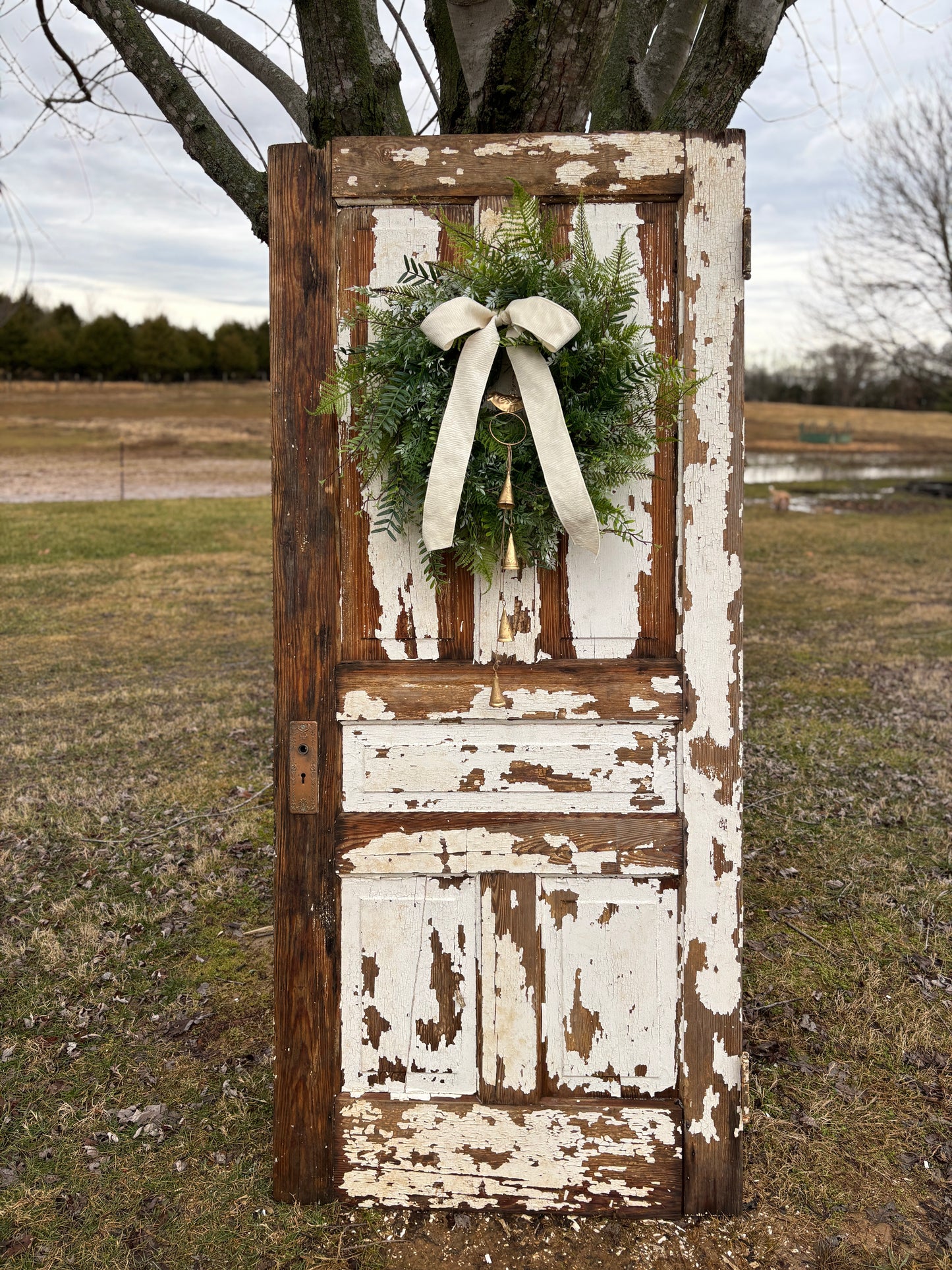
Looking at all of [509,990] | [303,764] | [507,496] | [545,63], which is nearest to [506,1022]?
[509,990]

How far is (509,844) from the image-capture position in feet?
7.59

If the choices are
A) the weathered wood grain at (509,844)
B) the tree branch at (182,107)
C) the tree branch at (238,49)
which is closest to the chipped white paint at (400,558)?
the weathered wood grain at (509,844)

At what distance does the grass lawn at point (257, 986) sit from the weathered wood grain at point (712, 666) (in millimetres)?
359

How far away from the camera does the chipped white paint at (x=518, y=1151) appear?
7.71 feet

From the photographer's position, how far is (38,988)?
3594mm

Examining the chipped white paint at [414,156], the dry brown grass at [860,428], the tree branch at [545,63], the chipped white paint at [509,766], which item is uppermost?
the dry brown grass at [860,428]

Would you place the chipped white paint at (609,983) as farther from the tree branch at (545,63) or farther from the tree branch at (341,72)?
the tree branch at (341,72)

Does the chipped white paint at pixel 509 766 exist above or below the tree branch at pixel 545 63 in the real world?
below

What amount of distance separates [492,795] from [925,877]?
3137 millimetres

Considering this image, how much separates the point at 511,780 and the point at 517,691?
0.74 ft

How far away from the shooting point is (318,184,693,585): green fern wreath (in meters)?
2.07

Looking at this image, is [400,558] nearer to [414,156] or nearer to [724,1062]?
[414,156]

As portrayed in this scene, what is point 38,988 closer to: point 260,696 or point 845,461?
point 260,696

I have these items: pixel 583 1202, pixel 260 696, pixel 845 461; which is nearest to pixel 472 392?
pixel 583 1202
